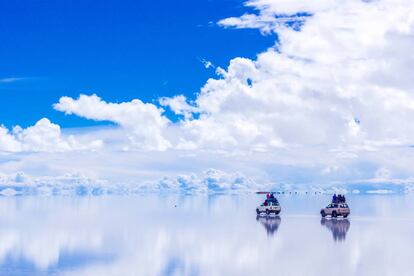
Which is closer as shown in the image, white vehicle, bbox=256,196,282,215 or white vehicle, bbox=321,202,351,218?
white vehicle, bbox=321,202,351,218

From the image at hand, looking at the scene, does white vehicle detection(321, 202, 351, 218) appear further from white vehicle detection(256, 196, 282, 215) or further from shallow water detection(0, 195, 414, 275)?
shallow water detection(0, 195, 414, 275)

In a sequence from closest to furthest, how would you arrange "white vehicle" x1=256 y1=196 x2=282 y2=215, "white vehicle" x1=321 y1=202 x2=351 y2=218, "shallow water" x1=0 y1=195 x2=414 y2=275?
"shallow water" x1=0 y1=195 x2=414 y2=275 < "white vehicle" x1=321 y1=202 x2=351 y2=218 < "white vehicle" x1=256 y1=196 x2=282 y2=215

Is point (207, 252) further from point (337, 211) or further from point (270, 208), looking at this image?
point (270, 208)

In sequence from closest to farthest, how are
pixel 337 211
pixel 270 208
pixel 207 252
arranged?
pixel 207 252
pixel 337 211
pixel 270 208

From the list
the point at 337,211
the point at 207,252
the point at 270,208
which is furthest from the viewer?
the point at 270,208

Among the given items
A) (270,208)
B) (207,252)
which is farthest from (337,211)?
(207,252)

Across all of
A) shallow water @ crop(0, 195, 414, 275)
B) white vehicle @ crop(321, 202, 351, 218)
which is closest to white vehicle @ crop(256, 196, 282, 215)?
white vehicle @ crop(321, 202, 351, 218)

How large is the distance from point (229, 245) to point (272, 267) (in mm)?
12582

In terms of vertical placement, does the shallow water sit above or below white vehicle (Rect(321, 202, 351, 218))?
below

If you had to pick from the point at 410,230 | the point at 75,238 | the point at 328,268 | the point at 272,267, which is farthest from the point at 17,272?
the point at 410,230

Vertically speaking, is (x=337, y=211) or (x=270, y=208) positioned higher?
(x=270, y=208)

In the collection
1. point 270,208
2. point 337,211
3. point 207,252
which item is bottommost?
point 207,252

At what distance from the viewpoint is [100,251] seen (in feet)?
142

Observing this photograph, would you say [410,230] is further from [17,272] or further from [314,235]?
[17,272]
